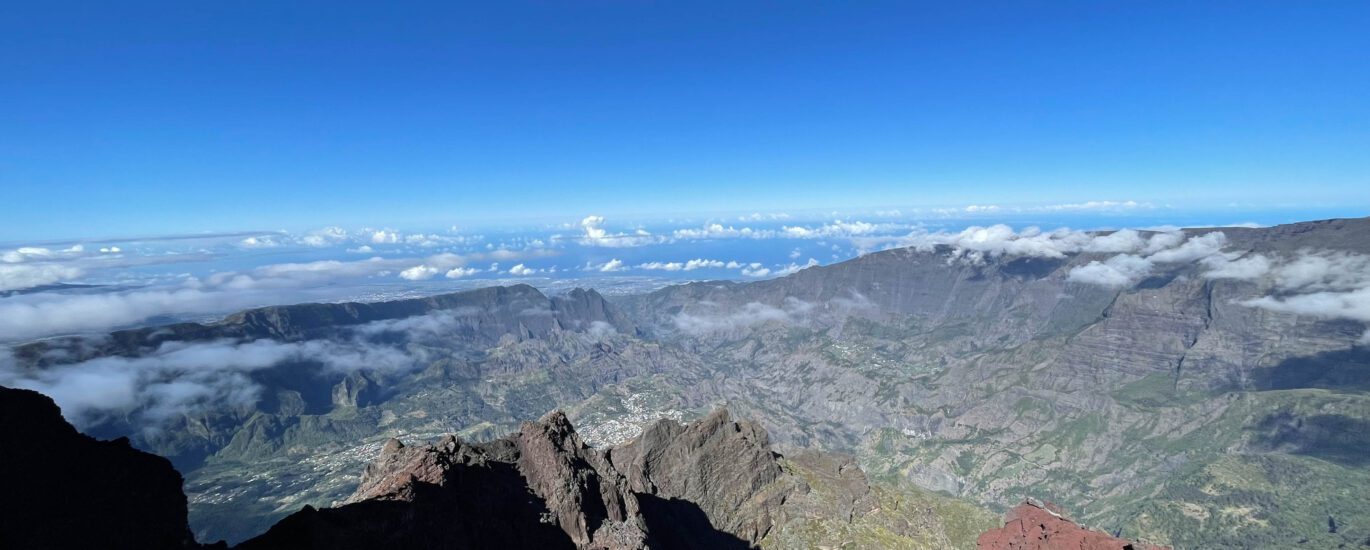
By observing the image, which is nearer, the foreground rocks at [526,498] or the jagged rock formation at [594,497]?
the foreground rocks at [526,498]

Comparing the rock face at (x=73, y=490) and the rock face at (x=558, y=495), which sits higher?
the rock face at (x=73, y=490)

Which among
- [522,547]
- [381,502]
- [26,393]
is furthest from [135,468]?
[522,547]

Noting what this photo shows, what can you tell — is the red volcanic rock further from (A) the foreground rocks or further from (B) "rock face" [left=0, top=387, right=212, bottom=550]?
(B) "rock face" [left=0, top=387, right=212, bottom=550]

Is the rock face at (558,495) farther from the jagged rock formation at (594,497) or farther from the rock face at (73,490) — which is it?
the rock face at (73,490)

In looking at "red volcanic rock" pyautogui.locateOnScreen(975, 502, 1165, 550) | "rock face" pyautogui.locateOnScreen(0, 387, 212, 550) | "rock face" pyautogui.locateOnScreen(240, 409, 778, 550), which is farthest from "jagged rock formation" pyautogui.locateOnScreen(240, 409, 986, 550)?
"red volcanic rock" pyautogui.locateOnScreen(975, 502, 1165, 550)

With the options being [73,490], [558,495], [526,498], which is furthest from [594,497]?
[73,490]

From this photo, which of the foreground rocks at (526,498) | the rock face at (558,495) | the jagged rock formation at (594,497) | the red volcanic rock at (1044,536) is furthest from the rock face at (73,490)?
the red volcanic rock at (1044,536)

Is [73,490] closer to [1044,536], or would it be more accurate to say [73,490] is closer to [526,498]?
[526,498]
